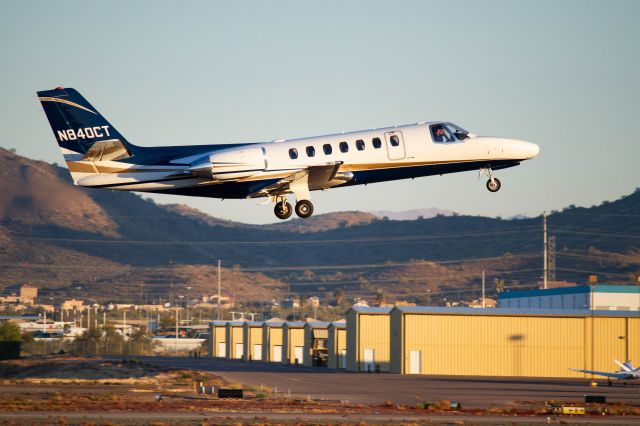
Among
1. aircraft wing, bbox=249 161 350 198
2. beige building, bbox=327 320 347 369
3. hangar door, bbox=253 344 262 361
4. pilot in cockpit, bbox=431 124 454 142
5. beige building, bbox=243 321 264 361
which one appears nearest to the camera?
aircraft wing, bbox=249 161 350 198

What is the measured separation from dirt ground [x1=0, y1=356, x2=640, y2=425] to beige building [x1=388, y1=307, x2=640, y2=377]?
1698cm

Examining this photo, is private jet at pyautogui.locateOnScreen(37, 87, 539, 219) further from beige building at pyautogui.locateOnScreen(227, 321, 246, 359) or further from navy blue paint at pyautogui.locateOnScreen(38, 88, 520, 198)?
beige building at pyautogui.locateOnScreen(227, 321, 246, 359)

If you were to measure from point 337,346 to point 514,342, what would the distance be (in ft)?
63.0

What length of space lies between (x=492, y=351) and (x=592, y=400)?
26776 mm

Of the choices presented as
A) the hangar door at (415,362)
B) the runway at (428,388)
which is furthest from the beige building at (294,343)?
the hangar door at (415,362)

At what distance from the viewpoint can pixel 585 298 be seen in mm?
102062

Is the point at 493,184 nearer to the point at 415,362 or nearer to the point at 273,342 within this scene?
the point at 415,362

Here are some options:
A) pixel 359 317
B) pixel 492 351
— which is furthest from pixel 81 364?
pixel 492 351

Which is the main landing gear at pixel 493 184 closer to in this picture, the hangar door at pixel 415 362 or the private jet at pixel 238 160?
the private jet at pixel 238 160

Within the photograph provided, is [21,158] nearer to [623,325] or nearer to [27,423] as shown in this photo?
[623,325]

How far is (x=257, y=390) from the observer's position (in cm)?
5984

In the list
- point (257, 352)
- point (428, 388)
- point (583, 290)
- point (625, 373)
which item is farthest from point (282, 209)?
point (257, 352)

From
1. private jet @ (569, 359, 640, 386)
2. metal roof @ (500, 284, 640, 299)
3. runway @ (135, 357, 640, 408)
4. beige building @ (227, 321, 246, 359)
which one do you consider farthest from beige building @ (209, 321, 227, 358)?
private jet @ (569, 359, 640, 386)

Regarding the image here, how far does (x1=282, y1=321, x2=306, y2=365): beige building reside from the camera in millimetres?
105312
